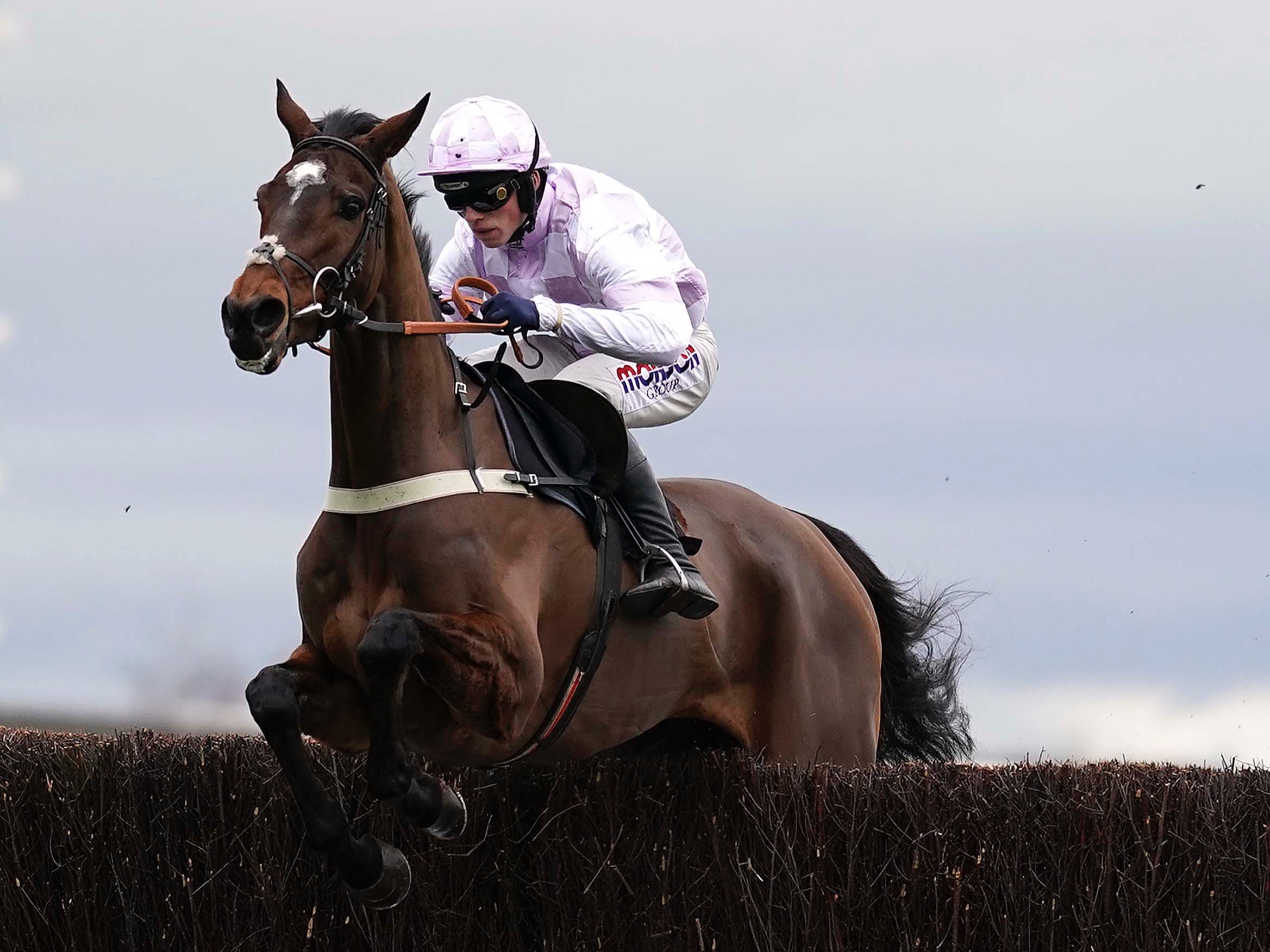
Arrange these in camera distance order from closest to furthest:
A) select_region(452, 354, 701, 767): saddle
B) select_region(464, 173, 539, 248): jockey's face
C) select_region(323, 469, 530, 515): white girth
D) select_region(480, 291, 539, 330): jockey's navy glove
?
1. select_region(323, 469, 530, 515): white girth
2. select_region(480, 291, 539, 330): jockey's navy glove
3. select_region(452, 354, 701, 767): saddle
4. select_region(464, 173, 539, 248): jockey's face

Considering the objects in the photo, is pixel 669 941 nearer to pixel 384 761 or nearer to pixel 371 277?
pixel 384 761

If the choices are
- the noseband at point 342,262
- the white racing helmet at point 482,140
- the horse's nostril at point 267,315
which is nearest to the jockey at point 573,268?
the white racing helmet at point 482,140

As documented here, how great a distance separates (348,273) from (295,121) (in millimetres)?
561

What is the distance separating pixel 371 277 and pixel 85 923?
3.05 meters

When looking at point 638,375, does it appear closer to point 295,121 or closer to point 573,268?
point 573,268

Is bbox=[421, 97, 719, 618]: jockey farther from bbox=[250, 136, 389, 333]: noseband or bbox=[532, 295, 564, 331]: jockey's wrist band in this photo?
bbox=[250, 136, 389, 333]: noseband

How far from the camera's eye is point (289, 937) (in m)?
5.82

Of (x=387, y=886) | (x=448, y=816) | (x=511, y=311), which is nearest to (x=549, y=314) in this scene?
(x=511, y=311)

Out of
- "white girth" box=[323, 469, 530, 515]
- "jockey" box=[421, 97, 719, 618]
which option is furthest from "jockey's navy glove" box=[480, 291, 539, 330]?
"white girth" box=[323, 469, 530, 515]

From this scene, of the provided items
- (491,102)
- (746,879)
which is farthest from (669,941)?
(491,102)

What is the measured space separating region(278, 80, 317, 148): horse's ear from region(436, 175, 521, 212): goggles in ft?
1.92

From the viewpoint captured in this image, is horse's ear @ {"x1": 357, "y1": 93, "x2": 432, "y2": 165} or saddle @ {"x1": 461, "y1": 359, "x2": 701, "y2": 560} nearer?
horse's ear @ {"x1": 357, "y1": 93, "x2": 432, "y2": 165}

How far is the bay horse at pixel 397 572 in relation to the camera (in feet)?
14.0

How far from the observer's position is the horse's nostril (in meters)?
3.99
